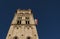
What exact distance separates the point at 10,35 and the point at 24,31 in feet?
11.5

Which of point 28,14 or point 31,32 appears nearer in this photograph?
point 31,32

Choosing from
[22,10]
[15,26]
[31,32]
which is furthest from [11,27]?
[22,10]

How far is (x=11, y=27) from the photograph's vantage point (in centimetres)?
5344

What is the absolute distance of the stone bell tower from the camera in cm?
5066

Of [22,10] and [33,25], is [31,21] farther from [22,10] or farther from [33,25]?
[22,10]

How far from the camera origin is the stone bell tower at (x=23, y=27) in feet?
166

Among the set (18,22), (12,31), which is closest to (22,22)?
(18,22)

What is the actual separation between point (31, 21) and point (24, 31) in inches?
200

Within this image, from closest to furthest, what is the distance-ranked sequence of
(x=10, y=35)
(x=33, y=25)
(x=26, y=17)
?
1. (x=10, y=35)
2. (x=33, y=25)
3. (x=26, y=17)

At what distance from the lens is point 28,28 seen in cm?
5316

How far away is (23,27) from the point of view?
5322cm

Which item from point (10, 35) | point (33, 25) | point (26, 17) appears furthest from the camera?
point (26, 17)

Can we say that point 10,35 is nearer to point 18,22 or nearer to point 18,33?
point 18,33

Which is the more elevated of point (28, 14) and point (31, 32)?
point (28, 14)
